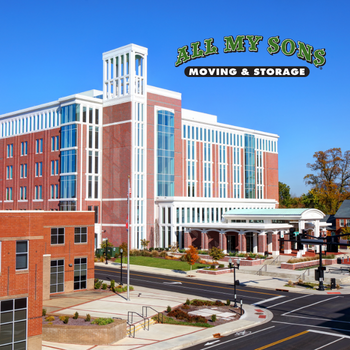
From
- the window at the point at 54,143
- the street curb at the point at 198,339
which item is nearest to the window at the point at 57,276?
the street curb at the point at 198,339

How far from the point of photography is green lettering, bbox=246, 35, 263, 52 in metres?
25.6

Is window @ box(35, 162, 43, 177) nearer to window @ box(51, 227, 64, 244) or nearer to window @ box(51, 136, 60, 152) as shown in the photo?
window @ box(51, 136, 60, 152)

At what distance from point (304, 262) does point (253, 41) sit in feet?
125

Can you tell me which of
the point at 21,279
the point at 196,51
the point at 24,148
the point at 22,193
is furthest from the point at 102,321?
the point at 24,148

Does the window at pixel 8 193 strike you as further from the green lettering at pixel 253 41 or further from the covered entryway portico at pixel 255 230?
the green lettering at pixel 253 41

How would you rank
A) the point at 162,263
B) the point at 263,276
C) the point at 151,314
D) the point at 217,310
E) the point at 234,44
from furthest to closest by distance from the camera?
1. the point at 162,263
2. the point at 263,276
3. the point at 217,310
4. the point at 151,314
5. the point at 234,44

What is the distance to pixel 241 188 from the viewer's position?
99.9 m

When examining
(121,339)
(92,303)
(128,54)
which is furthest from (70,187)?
(121,339)

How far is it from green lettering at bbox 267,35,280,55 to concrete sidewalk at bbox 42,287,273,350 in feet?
57.1

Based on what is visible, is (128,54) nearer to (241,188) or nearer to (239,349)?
(241,188)

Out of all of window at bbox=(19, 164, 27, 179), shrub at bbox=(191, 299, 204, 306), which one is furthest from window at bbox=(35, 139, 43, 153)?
shrub at bbox=(191, 299, 204, 306)

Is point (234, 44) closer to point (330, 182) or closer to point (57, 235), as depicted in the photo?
point (57, 235)

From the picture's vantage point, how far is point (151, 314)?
30.5 metres

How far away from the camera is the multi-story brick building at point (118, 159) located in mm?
72375
